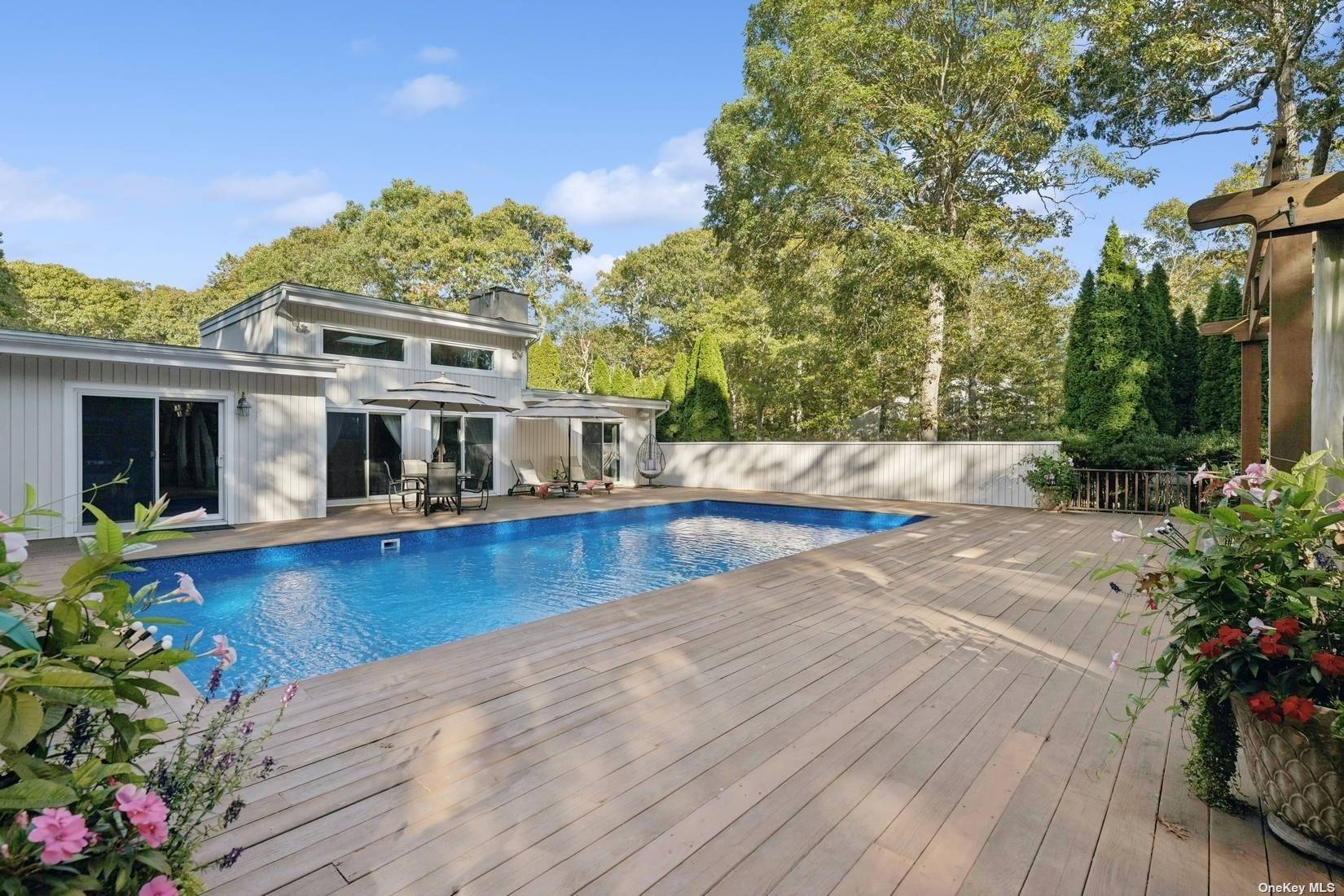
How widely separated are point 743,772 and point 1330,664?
1.53m

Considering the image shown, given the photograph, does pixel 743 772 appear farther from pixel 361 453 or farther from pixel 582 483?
pixel 582 483

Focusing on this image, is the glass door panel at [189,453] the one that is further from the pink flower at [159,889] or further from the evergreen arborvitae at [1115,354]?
the evergreen arborvitae at [1115,354]

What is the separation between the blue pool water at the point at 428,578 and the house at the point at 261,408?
4.71 ft

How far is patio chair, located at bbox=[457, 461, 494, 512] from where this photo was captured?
9.99m

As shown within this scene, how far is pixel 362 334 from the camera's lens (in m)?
10.0

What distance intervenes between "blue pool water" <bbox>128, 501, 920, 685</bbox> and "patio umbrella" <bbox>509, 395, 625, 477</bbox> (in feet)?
7.67

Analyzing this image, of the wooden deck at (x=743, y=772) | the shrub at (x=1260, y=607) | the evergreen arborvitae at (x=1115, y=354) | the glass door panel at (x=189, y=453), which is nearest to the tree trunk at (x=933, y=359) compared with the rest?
the evergreen arborvitae at (x=1115, y=354)

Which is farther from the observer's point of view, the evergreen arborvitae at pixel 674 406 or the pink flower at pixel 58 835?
the evergreen arborvitae at pixel 674 406

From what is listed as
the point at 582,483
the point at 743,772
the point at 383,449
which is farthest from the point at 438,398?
the point at 743,772

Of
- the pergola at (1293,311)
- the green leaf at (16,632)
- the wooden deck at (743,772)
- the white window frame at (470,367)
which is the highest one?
the white window frame at (470,367)

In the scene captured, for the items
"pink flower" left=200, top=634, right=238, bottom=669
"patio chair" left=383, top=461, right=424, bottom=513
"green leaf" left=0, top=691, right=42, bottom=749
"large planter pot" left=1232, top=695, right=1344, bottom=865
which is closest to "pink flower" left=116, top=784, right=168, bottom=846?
"green leaf" left=0, top=691, right=42, bottom=749

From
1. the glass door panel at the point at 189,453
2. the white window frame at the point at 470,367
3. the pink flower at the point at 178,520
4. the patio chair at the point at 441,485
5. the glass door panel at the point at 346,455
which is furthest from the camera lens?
the white window frame at the point at 470,367

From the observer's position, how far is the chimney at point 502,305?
12.6 m

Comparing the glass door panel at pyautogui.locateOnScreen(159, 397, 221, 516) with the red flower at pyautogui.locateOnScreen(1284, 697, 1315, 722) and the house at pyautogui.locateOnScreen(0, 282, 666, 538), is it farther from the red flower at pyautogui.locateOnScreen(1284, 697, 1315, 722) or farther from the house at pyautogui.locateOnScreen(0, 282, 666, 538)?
the red flower at pyautogui.locateOnScreen(1284, 697, 1315, 722)
